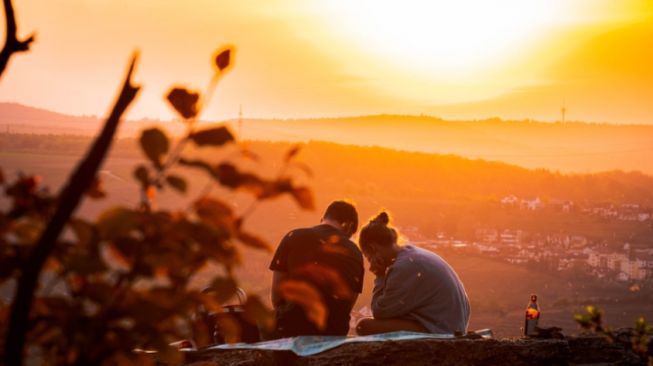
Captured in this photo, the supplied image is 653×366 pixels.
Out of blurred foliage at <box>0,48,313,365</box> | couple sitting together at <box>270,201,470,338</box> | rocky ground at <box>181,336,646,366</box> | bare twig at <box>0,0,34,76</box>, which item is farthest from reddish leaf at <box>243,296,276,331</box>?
couple sitting together at <box>270,201,470,338</box>

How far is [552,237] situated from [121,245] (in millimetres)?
110776

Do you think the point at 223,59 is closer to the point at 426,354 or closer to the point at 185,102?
the point at 185,102

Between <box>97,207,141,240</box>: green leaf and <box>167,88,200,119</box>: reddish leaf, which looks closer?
<box>97,207,141,240</box>: green leaf

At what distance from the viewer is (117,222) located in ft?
5.16

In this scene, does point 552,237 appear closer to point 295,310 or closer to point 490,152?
point 490,152

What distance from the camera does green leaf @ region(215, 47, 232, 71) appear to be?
67.4 inches

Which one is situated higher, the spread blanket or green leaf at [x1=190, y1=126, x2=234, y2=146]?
green leaf at [x1=190, y1=126, x2=234, y2=146]

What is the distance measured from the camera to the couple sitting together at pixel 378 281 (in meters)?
6.32

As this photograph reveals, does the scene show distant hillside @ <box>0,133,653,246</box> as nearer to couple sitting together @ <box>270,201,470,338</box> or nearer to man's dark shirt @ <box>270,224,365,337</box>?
couple sitting together @ <box>270,201,470,338</box>

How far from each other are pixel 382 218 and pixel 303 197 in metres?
5.15

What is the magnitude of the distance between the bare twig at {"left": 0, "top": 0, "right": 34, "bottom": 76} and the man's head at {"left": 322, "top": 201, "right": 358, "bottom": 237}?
15.3ft

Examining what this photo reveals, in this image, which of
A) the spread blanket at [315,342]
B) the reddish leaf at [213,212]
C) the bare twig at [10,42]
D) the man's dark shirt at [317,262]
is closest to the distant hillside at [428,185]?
the man's dark shirt at [317,262]

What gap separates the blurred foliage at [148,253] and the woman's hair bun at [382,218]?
16.4ft

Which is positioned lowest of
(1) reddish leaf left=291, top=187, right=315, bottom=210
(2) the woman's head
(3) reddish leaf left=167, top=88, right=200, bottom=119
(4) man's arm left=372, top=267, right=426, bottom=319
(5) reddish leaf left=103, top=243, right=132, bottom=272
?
(4) man's arm left=372, top=267, right=426, bottom=319
